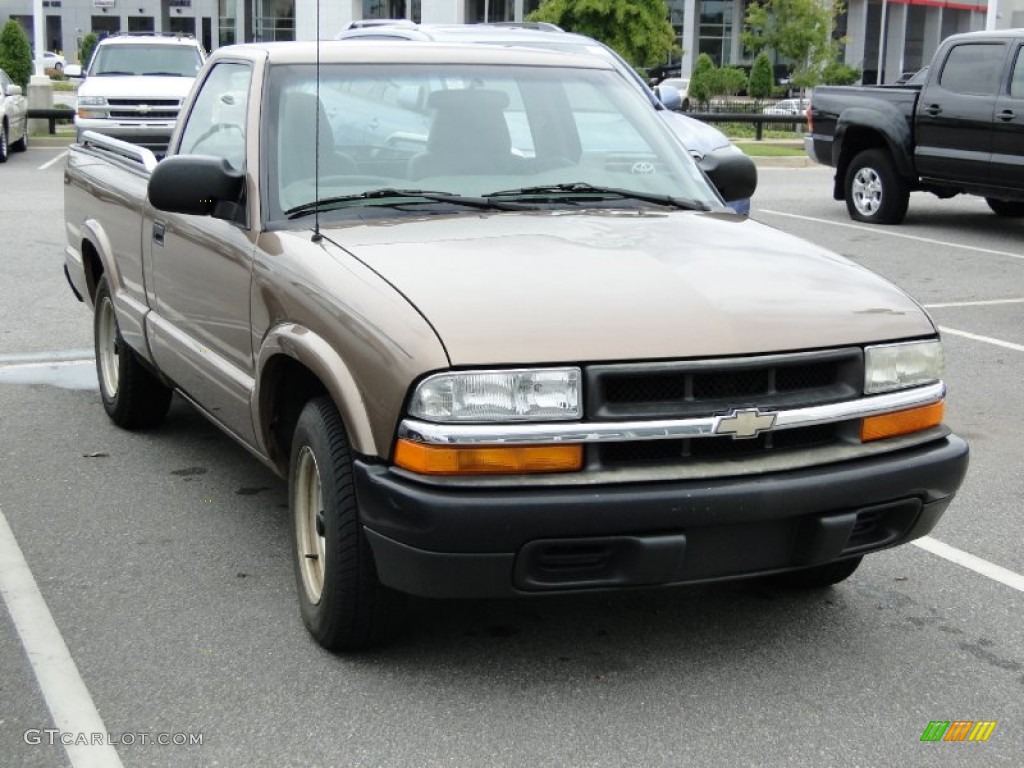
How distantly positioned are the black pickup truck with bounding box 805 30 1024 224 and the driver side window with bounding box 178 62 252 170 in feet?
32.4

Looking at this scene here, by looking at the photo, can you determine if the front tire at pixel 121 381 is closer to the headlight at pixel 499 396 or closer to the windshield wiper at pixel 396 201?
the windshield wiper at pixel 396 201

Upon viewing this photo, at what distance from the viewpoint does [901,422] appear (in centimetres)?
402

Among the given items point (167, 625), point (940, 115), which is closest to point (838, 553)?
point (167, 625)

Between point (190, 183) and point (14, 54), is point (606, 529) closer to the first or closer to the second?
point (190, 183)

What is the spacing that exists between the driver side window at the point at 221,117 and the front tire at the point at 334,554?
129cm

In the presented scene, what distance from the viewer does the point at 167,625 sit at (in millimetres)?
4352

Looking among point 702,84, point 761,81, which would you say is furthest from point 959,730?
point 761,81

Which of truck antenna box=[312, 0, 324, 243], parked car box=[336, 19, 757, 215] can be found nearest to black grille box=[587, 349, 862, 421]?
truck antenna box=[312, 0, 324, 243]

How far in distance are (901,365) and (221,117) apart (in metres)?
2.84

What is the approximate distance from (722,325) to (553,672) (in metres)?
1.09

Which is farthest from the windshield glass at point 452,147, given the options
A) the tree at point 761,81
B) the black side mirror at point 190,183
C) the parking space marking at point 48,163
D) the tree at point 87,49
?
the tree at point 87,49

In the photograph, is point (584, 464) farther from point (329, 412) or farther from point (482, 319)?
point (329, 412)

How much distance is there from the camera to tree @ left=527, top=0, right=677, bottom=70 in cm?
4406

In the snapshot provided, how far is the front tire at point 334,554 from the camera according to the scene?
151 inches
